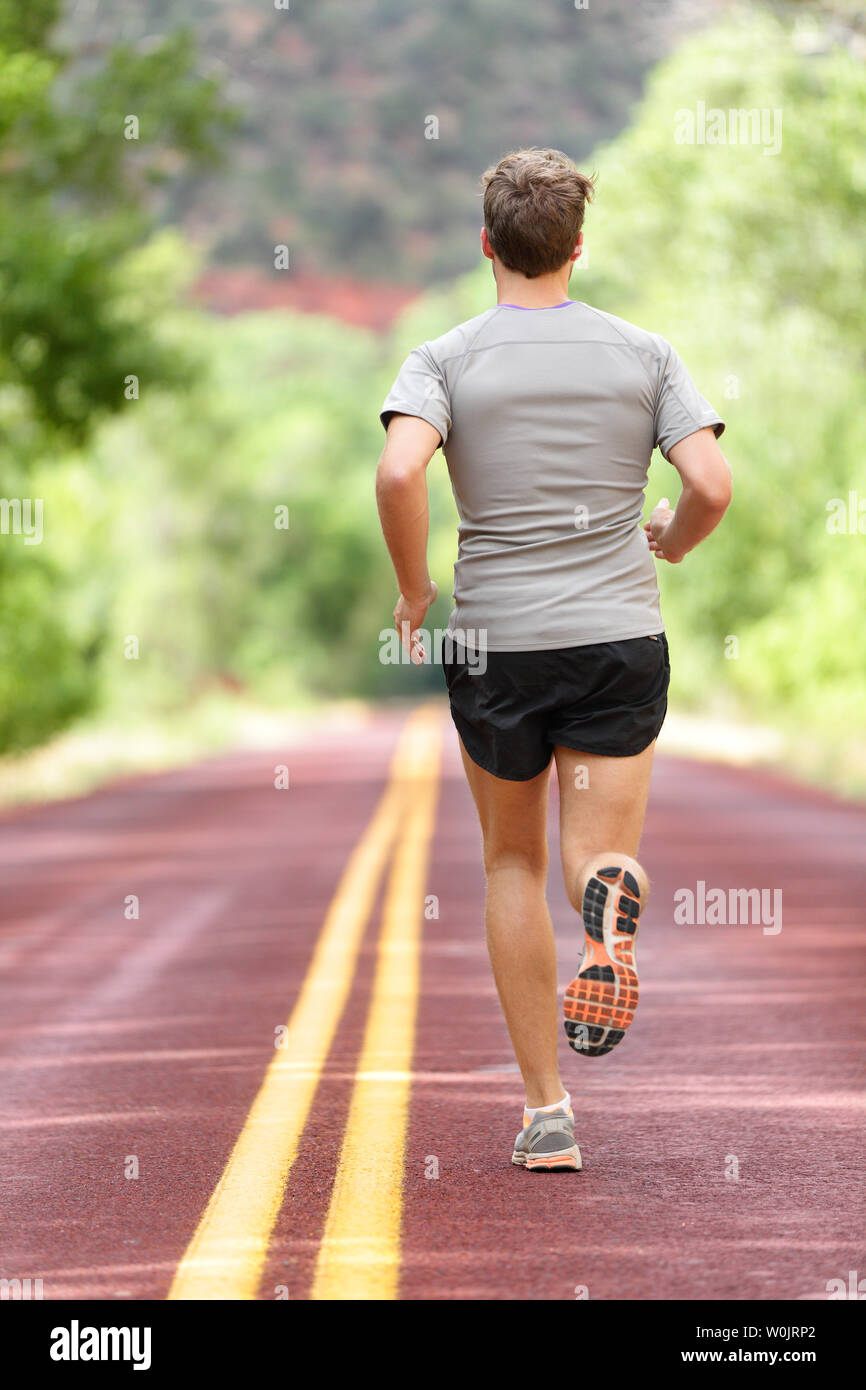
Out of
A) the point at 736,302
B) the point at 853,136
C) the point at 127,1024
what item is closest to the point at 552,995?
the point at 127,1024

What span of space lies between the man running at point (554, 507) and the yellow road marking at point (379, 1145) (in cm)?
84

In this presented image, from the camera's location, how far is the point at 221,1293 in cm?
404

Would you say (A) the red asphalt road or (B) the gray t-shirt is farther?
(B) the gray t-shirt

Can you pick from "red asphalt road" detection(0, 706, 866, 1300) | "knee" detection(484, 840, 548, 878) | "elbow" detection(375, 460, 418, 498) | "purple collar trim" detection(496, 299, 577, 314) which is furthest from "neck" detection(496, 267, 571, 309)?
"red asphalt road" detection(0, 706, 866, 1300)

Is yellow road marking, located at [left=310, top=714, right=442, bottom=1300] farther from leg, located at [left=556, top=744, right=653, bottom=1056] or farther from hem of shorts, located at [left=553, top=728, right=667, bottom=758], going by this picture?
hem of shorts, located at [left=553, top=728, right=667, bottom=758]

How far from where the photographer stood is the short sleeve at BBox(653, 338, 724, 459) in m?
4.80

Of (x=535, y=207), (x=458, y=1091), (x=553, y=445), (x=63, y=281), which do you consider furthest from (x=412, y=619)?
(x=63, y=281)

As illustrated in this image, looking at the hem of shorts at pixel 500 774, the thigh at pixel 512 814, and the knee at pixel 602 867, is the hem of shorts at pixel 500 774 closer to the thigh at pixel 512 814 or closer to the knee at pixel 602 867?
the thigh at pixel 512 814

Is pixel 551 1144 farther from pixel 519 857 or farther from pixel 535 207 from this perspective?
pixel 535 207

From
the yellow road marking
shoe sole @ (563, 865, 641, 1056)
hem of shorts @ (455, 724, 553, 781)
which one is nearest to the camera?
the yellow road marking

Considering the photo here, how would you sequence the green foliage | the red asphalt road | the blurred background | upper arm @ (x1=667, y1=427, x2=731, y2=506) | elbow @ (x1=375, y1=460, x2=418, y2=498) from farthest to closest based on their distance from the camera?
1. the blurred background
2. the green foliage
3. upper arm @ (x1=667, y1=427, x2=731, y2=506)
4. elbow @ (x1=375, y1=460, x2=418, y2=498)
5. the red asphalt road

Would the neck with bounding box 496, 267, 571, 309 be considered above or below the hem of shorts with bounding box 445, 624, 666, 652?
above

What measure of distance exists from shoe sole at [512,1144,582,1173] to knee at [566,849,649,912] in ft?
2.16

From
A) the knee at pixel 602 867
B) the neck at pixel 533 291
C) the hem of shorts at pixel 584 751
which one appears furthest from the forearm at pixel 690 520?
the knee at pixel 602 867
